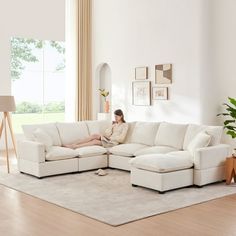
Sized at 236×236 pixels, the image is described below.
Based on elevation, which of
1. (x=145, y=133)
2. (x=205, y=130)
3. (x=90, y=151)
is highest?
(x=205, y=130)

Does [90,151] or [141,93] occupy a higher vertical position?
[141,93]

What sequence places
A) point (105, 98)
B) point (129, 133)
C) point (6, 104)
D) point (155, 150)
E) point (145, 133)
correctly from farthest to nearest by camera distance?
point (105, 98), point (129, 133), point (145, 133), point (6, 104), point (155, 150)

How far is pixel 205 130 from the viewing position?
6.53 metres

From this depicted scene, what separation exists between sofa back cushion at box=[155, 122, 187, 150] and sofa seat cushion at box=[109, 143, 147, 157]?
361mm

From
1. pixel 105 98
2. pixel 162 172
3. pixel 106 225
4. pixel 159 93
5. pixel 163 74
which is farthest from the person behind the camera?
pixel 105 98

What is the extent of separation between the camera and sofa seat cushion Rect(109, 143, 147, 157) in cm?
709

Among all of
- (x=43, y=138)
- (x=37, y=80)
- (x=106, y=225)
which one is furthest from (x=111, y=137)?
(x=37, y=80)

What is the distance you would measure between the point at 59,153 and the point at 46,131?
0.72m

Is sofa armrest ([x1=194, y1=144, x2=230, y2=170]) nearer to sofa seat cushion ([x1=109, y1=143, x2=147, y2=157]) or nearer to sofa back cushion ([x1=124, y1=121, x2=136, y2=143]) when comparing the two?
sofa seat cushion ([x1=109, y1=143, x2=147, y2=157])

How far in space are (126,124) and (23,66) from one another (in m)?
4.66

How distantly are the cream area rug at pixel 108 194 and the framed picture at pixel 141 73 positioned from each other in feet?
10.3

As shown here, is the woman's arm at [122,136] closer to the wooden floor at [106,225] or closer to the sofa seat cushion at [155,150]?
the sofa seat cushion at [155,150]

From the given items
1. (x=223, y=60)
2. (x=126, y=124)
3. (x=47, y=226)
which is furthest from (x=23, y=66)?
(x=47, y=226)

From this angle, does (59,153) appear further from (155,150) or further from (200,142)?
(200,142)
